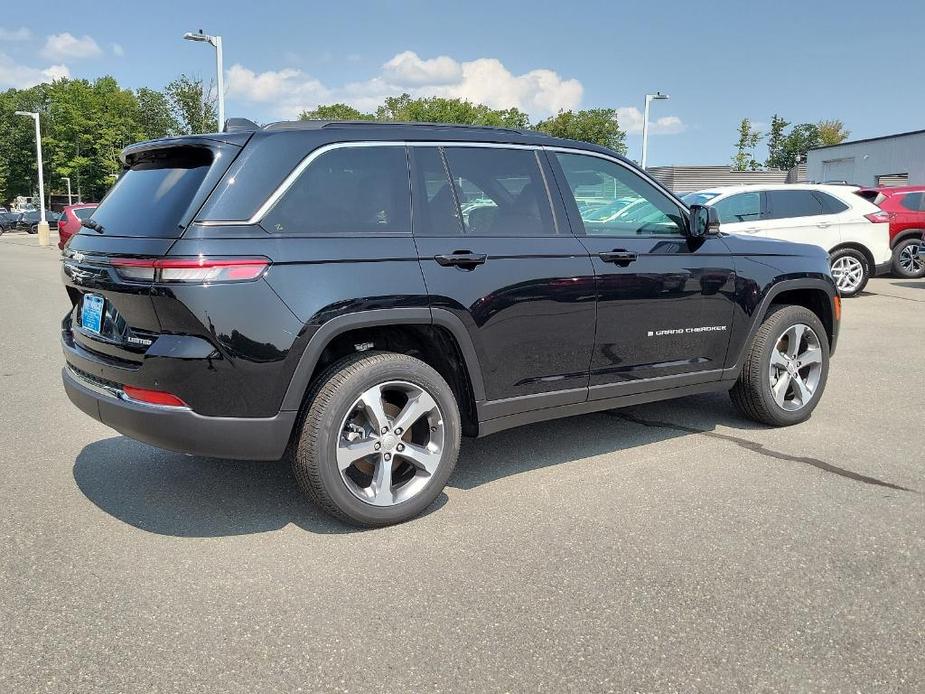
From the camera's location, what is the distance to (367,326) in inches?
141

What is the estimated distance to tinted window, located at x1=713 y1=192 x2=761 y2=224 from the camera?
11.9 m

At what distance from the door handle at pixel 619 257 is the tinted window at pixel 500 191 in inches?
13.1

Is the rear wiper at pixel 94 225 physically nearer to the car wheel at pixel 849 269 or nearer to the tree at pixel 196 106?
the car wheel at pixel 849 269

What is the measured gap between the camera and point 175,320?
328 cm

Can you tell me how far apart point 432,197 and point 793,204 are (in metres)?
9.98

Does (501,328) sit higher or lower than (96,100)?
lower

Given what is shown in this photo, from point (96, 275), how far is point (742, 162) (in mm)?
63537

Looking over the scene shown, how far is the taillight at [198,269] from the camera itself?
10.6ft

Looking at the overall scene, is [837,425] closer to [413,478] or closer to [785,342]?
[785,342]

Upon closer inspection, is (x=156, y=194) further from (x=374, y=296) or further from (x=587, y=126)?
(x=587, y=126)

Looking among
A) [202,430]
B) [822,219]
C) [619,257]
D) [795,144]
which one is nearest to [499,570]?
[202,430]

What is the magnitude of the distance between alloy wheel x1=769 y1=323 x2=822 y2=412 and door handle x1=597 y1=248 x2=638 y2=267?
55.5 inches

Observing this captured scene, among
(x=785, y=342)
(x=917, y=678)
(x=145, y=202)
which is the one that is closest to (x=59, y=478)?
(x=145, y=202)

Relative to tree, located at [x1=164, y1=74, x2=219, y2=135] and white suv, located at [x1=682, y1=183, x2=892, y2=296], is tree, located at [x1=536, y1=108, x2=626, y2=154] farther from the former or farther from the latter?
white suv, located at [x1=682, y1=183, x2=892, y2=296]
